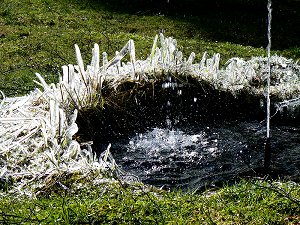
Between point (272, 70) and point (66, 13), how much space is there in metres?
9.43

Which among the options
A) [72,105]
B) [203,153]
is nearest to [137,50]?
[72,105]

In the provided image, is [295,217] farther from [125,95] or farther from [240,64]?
[240,64]

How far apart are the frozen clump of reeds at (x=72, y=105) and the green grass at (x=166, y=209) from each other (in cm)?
50

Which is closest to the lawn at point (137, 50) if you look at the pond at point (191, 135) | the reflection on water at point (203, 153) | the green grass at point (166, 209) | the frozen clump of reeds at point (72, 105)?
the green grass at point (166, 209)

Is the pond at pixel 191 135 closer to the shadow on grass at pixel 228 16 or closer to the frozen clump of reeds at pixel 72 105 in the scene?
the frozen clump of reeds at pixel 72 105

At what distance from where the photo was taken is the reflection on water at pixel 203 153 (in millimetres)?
4688

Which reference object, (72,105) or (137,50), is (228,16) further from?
(72,105)

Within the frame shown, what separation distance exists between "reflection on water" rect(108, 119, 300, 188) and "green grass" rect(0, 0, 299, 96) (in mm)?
3693

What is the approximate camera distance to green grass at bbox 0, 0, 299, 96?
10297 millimetres

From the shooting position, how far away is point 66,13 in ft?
51.9

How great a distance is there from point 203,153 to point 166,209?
217cm

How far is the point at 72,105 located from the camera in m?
5.48

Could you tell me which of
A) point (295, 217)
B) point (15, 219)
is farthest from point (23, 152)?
point (295, 217)

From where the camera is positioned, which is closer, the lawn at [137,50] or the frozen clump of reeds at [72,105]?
the lawn at [137,50]
